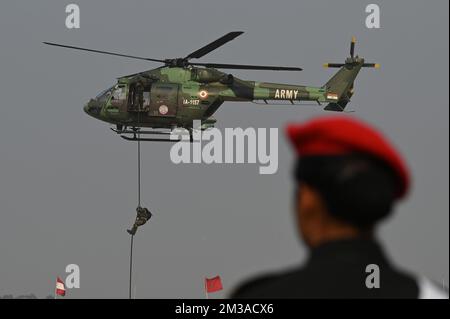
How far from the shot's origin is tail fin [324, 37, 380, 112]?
4616cm

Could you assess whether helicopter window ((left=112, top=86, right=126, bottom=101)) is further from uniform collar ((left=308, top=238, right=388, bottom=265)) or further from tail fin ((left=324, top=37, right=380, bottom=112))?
uniform collar ((left=308, top=238, right=388, bottom=265))

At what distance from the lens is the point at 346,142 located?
328 centimetres

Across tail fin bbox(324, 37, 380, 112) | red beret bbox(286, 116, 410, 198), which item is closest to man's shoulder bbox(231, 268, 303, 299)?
red beret bbox(286, 116, 410, 198)

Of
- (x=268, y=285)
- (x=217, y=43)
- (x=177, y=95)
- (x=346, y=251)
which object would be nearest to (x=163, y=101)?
(x=177, y=95)

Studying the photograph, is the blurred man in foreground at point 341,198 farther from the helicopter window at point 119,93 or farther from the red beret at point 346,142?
the helicopter window at point 119,93

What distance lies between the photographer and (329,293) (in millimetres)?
3355

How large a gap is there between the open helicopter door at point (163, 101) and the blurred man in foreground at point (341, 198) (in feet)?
122
